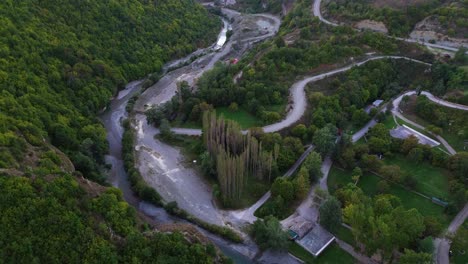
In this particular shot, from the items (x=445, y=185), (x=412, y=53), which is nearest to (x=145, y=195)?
(x=445, y=185)

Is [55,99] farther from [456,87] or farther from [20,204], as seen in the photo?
[456,87]

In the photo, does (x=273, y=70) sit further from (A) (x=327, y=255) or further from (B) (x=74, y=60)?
(A) (x=327, y=255)

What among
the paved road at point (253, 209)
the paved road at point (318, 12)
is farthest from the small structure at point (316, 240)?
the paved road at point (318, 12)

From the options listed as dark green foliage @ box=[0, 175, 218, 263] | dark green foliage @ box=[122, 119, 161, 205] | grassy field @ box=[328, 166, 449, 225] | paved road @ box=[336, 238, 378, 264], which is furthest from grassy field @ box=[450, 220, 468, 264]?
dark green foliage @ box=[122, 119, 161, 205]

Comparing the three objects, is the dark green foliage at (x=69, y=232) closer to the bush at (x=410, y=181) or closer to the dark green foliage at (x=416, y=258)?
the dark green foliage at (x=416, y=258)

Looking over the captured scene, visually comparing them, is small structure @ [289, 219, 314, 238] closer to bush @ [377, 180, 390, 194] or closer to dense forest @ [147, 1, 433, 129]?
bush @ [377, 180, 390, 194]

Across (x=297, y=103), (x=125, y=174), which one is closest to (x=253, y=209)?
(x=125, y=174)
